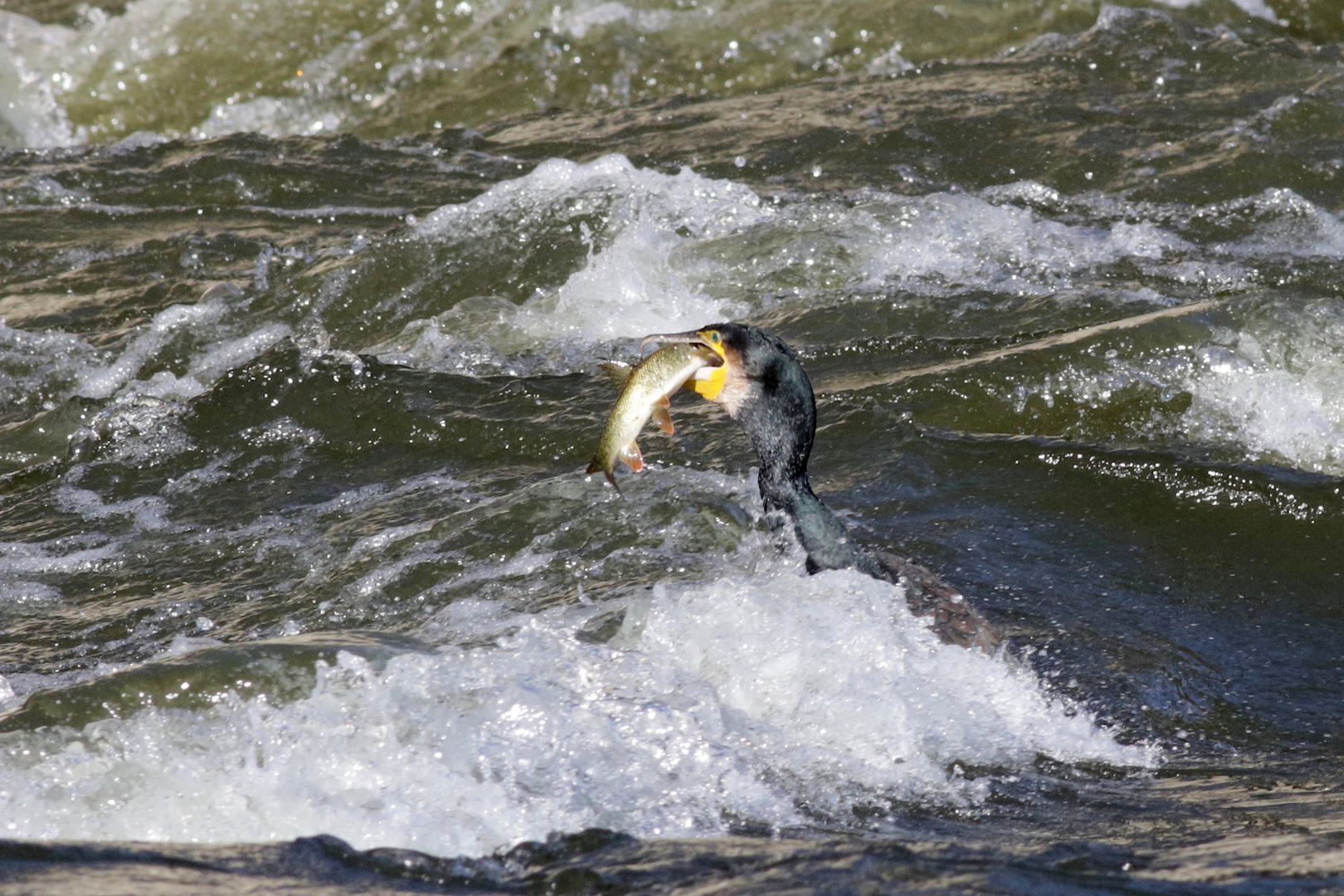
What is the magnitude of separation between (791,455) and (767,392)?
17 cm

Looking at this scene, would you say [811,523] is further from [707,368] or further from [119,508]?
[119,508]

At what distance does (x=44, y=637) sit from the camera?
364cm

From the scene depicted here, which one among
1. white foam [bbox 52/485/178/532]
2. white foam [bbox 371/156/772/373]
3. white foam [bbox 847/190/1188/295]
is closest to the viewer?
white foam [bbox 52/485/178/532]

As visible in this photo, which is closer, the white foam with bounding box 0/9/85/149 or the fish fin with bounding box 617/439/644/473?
the fish fin with bounding box 617/439/644/473

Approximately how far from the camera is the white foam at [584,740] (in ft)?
8.11

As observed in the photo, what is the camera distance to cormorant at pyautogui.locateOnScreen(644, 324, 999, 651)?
347 centimetres

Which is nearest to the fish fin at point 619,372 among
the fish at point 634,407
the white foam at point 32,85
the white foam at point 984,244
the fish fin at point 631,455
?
the fish at point 634,407

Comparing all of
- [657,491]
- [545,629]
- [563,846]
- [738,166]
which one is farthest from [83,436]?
[738,166]

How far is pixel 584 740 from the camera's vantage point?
8.86 feet

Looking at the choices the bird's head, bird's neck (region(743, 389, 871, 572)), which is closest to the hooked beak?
the bird's head

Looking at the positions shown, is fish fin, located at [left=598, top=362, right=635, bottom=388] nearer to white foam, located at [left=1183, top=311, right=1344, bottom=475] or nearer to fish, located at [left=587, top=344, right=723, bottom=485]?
fish, located at [left=587, top=344, right=723, bottom=485]

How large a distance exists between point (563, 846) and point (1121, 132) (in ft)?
21.0

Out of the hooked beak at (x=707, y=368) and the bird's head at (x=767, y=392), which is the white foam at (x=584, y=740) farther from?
the hooked beak at (x=707, y=368)

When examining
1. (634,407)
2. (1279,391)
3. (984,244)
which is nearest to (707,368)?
(634,407)
